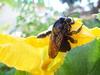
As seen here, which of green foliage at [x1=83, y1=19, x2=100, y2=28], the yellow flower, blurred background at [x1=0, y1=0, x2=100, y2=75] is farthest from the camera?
blurred background at [x1=0, y1=0, x2=100, y2=75]

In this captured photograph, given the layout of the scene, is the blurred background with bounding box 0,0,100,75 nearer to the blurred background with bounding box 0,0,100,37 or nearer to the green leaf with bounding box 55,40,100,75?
the blurred background with bounding box 0,0,100,37

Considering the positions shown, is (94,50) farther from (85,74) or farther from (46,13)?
(46,13)

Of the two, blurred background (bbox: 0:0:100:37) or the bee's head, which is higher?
the bee's head

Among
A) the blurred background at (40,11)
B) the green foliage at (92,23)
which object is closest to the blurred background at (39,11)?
the blurred background at (40,11)

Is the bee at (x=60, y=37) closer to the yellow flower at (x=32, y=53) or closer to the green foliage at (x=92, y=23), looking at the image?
the yellow flower at (x=32, y=53)

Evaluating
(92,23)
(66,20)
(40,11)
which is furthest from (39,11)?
(66,20)

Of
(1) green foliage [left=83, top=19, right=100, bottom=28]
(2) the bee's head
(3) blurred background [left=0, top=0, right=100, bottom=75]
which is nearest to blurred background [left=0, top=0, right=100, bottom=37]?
(3) blurred background [left=0, top=0, right=100, bottom=75]

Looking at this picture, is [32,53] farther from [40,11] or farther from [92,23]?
[40,11]
